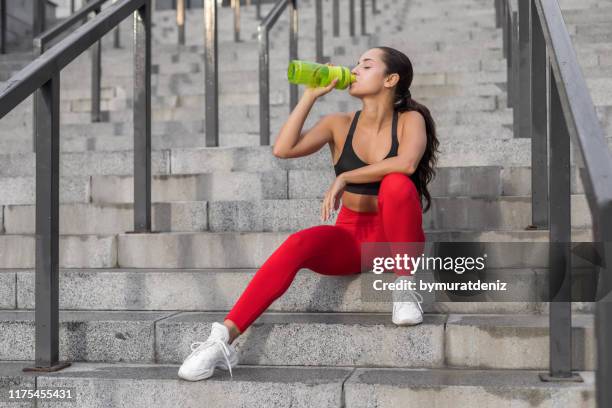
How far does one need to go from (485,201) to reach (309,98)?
94cm

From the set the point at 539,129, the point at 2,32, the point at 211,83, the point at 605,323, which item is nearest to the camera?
the point at 605,323

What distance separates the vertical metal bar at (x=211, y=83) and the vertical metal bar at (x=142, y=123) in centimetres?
82

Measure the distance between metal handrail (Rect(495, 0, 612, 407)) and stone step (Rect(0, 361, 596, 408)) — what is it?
116 millimetres

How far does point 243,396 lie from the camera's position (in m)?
2.55

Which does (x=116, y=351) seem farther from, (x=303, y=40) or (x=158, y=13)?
(x=158, y=13)

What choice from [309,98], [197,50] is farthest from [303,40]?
[309,98]

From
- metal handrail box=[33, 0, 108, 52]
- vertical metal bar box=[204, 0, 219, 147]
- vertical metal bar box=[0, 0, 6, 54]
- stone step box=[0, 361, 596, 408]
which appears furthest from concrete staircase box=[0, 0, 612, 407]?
vertical metal bar box=[0, 0, 6, 54]

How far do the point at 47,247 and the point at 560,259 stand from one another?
160cm

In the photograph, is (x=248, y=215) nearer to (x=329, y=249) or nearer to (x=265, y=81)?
(x=329, y=249)

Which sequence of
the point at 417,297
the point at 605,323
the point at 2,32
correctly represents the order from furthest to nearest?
the point at 2,32
the point at 417,297
the point at 605,323

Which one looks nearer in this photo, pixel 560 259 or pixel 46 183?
pixel 560 259

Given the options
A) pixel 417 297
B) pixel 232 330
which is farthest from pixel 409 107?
pixel 232 330

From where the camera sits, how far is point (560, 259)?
2.40 metres

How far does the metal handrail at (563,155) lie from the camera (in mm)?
1521
